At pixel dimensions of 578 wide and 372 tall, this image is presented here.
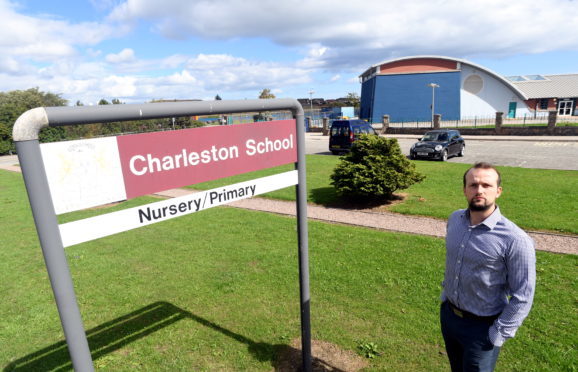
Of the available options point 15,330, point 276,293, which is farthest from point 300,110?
point 15,330

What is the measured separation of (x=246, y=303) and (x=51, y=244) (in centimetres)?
326

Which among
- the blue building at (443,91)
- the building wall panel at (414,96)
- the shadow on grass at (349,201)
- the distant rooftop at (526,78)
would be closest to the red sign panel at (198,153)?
the shadow on grass at (349,201)

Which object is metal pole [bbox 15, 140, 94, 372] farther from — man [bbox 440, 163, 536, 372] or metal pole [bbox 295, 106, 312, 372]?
man [bbox 440, 163, 536, 372]

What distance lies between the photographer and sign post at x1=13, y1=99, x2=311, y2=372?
5.36ft

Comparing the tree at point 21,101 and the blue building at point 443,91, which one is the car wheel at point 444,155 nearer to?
the blue building at point 443,91

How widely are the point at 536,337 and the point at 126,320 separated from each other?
4.86m

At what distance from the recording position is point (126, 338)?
4.02m

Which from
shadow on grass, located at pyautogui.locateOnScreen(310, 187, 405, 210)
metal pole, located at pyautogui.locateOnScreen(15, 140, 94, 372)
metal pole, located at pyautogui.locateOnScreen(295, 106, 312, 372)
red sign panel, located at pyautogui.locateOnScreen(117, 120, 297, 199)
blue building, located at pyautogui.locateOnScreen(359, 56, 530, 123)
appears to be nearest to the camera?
metal pole, located at pyautogui.locateOnScreen(15, 140, 94, 372)

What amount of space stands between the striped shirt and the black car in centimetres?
1520

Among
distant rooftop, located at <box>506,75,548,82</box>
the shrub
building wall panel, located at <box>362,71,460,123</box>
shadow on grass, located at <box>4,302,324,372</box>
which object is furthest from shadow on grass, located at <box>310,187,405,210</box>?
distant rooftop, located at <box>506,75,548,82</box>

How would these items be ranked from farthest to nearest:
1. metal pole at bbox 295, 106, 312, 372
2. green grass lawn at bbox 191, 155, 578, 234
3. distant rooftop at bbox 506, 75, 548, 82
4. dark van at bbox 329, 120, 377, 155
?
distant rooftop at bbox 506, 75, 548, 82 < dark van at bbox 329, 120, 377, 155 < green grass lawn at bbox 191, 155, 578, 234 < metal pole at bbox 295, 106, 312, 372

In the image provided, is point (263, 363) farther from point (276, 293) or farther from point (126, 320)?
point (126, 320)

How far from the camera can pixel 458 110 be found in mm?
46312

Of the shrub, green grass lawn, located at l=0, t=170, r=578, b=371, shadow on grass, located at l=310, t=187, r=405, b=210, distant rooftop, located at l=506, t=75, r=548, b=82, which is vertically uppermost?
distant rooftop, located at l=506, t=75, r=548, b=82
